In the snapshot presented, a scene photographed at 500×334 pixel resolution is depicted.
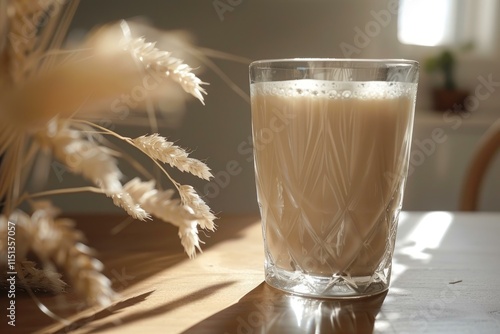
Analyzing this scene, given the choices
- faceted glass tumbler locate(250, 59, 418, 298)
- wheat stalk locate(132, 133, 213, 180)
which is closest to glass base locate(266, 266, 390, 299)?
faceted glass tumbler locate(250, 59, 418, 298)

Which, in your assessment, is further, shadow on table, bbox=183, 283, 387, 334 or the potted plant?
the potted plant

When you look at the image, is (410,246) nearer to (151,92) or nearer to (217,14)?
(151,92)

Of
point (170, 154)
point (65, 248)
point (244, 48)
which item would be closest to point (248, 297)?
point (170, 154)

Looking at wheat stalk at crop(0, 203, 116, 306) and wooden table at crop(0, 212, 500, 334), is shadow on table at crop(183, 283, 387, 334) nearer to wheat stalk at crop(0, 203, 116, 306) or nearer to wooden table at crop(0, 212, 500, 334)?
wooden table at crop(0, 212, 500, 334)

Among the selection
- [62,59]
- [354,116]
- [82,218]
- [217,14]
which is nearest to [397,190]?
[354,116]

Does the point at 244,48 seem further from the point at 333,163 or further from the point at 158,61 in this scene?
the point at 158,61
